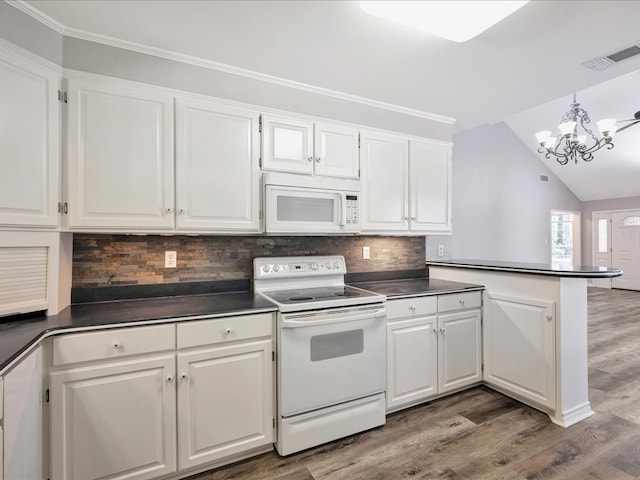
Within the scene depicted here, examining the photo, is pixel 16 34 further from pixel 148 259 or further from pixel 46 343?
pixel 46 343

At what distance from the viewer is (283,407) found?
2.00 m

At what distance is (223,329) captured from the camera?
187 centimetres

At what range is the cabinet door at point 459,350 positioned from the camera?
264cm

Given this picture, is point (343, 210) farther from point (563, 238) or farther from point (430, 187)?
point (563, 238)

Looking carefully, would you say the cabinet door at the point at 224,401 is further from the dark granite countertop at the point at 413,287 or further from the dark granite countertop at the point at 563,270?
the dark granite countertop at the point at 563,270

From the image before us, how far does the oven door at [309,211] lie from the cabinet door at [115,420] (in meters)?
1.10

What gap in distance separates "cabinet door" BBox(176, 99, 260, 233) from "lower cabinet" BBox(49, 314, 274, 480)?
27.7 inches

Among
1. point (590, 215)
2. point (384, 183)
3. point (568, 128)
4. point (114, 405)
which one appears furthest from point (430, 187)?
point (590, 215)

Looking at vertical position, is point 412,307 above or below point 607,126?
below

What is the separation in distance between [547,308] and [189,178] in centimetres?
264

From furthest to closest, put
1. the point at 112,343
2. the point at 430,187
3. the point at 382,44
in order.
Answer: the point at 430,187, the point at 382,44, the point at 112,343

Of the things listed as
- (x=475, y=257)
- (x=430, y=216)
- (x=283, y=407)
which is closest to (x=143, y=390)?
(x=283, y=407)

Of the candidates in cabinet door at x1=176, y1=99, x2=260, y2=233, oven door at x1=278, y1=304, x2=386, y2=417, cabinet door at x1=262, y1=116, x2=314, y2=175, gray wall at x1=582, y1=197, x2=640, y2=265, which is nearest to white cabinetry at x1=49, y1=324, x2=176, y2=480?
oven door at x1=278, y1=304, x2=386, y2=417

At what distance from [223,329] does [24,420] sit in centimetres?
87
